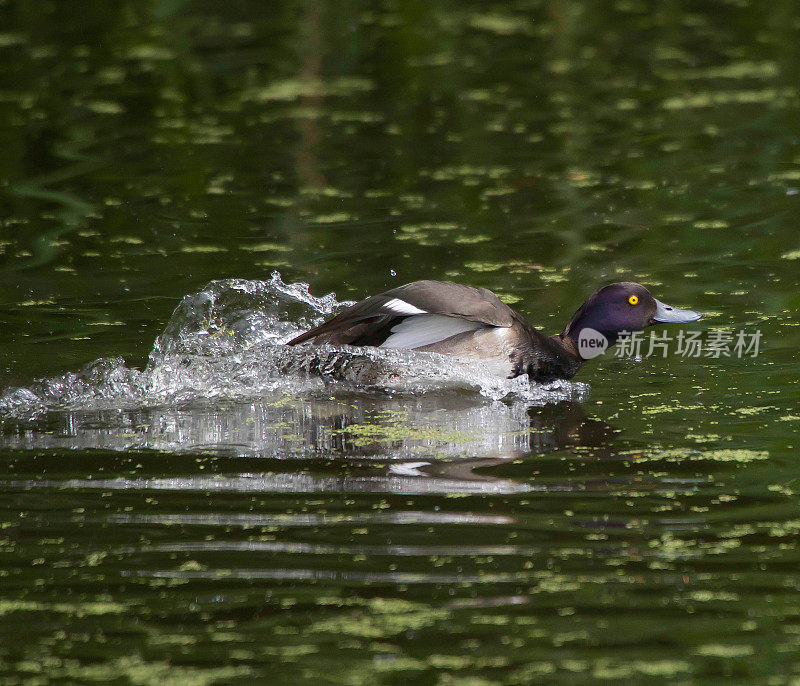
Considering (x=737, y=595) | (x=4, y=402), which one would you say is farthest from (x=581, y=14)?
(x=737, y=595)

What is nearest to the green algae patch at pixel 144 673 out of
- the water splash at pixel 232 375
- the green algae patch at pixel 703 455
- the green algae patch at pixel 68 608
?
the green algae patch at pixel 68 608

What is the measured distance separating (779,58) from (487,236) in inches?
Result: 228

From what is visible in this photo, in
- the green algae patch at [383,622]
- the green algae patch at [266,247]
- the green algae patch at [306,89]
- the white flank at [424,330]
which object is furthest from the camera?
the green algae patch at [306,89]

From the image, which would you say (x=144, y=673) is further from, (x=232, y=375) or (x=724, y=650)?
(x=232, y=375)

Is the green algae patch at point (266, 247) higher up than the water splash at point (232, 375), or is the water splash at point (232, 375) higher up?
the green algae patch at point (266, 247)

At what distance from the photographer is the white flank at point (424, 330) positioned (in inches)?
278

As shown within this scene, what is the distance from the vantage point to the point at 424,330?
7148 millimetres

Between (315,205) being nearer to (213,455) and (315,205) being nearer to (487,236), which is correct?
(487,236)

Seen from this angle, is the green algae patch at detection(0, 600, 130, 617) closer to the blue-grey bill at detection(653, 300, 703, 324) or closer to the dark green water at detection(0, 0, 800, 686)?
the dark green water at detection(0, 0, 800, 686)

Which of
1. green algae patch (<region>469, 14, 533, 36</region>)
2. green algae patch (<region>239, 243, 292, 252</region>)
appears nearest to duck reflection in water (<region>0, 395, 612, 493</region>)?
green algae patch (<region>239, 243, 292, 252</region>)

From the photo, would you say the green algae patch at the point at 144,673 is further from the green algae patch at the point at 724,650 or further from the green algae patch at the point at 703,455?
the green algae patch at the point at 703,455

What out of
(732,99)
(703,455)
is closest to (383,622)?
(703,455)

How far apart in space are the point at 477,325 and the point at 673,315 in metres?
1.17

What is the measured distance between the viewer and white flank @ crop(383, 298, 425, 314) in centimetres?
671
